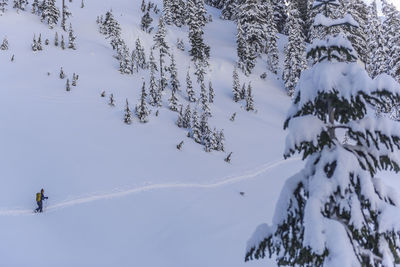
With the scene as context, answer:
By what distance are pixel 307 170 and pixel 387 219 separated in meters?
1.65

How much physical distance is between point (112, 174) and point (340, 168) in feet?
51.4

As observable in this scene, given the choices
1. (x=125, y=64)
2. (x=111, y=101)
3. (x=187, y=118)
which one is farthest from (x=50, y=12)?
(x=187, y=118)

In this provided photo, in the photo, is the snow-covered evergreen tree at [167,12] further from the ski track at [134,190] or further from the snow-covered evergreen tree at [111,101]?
the ski track at [134,190]

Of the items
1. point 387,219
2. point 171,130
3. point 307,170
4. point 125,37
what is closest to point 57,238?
point 307,170

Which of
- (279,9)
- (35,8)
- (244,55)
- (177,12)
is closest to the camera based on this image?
(244,55)

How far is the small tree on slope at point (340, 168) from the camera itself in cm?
582

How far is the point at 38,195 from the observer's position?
1488 cm

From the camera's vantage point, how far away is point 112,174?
19562 millimetres

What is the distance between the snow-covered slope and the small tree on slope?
6899 mm

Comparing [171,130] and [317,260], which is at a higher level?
[317,260]

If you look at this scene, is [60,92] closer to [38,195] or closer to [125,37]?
[38,195]

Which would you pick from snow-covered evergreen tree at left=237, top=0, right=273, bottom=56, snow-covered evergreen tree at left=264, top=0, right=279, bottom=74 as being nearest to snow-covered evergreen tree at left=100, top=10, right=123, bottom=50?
snow-covered evergreen tree at left=237, top=0, right=273, bottom=56

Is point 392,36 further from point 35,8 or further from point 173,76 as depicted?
point 35,8

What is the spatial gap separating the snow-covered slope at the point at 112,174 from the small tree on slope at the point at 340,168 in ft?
22.6
